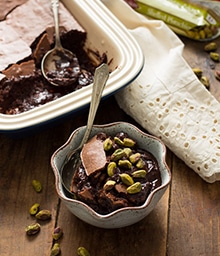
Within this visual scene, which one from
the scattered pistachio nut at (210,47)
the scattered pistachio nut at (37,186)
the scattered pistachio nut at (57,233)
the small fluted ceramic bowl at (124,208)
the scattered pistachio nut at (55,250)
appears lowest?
the scattered pistachio nut at (55,250)

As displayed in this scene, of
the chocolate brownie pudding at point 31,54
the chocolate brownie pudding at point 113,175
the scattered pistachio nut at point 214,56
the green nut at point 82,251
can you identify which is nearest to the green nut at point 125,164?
the chocolate brownie pudding at point 113,175

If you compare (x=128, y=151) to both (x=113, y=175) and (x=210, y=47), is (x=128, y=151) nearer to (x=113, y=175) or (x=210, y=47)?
(x=113, y=175)

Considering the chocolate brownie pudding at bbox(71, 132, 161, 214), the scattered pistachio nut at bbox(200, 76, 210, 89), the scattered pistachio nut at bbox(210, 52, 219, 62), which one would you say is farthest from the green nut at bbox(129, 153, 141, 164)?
the scattered pistachio nut at bbox(210, 52, 219, 62)

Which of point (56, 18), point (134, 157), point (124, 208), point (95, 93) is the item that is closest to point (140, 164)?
point (134, 157)

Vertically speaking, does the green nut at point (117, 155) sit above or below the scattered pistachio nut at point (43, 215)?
above

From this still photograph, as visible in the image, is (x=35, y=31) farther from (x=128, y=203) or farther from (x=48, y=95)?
(x=128, y=203)

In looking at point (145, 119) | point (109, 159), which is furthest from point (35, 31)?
point (109, 159)

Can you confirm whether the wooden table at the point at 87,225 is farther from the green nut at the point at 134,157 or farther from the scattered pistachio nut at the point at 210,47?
the scattered pistachio nut at the point at 210,47
